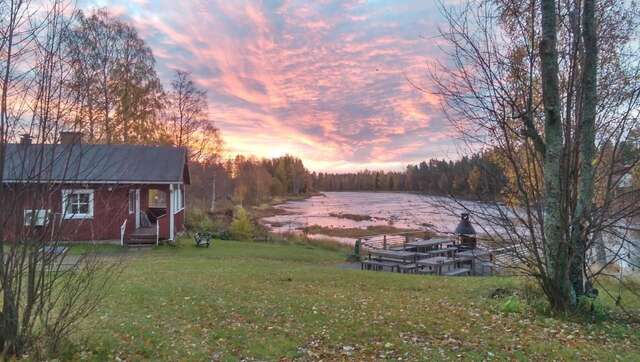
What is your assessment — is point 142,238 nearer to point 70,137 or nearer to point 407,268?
point 407,268

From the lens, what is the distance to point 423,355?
444 centimetres

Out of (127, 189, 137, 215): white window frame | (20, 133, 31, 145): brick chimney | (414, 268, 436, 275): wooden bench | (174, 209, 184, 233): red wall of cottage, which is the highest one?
(20, 133, 31, 145): brick chimney

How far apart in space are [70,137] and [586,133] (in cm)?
718

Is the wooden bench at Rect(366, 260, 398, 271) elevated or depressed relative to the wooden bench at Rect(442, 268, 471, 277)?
elevated

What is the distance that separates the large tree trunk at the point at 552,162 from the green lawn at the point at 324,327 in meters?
0.86

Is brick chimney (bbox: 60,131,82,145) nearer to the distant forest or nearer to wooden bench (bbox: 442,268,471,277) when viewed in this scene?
the distant forest

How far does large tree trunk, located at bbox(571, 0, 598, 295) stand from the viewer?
19.2 feet

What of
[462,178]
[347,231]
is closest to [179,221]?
[347,231]

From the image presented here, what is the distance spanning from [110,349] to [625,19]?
9292mm

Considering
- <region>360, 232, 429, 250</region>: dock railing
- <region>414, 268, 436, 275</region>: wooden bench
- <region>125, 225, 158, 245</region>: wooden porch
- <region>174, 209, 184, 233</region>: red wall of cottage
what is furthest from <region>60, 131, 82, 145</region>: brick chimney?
<region>360, 232, 429, 250</region>: dock railing

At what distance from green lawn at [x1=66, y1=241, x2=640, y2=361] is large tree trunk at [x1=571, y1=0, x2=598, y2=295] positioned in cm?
129

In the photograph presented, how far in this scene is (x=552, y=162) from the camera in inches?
231

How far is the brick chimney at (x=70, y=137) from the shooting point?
4.16m

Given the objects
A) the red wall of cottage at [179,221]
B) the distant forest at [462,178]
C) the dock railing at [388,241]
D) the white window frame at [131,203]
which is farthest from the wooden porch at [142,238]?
the distant forest at [462,178]
